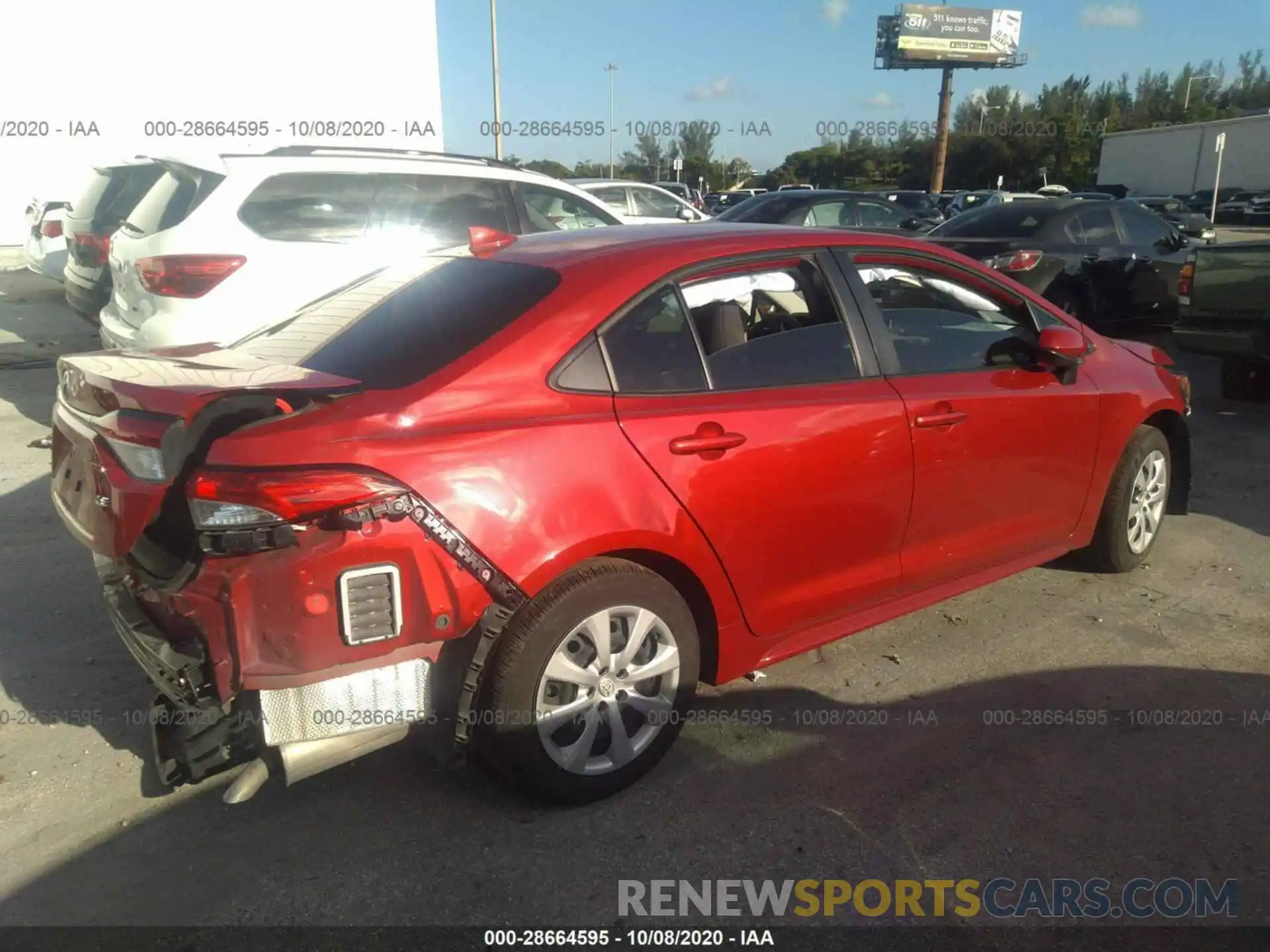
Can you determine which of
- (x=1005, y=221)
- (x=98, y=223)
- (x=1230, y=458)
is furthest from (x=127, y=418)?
(x=1005, y=221)

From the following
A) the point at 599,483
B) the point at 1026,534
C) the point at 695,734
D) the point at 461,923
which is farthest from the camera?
the point at 1026,534

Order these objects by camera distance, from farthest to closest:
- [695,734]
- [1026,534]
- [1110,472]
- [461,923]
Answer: [1110,472]
[1026,534]
[695,734]
[461,923]

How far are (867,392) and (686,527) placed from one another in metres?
0.91

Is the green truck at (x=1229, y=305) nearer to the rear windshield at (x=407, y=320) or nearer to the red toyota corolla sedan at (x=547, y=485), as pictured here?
the red toyota corolla sedan at (x=547, y=485)

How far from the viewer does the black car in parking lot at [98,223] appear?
780 centimetres

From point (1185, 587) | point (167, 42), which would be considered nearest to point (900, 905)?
point (1185, 587)

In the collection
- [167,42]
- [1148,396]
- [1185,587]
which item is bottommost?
[1185,587]

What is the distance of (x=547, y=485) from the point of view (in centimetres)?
265

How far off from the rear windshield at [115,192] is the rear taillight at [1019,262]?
7800mm

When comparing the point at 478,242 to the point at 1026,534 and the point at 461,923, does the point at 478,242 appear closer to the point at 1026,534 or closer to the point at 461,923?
the point at 461,923

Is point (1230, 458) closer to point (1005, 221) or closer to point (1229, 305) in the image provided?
point (1229, 305)

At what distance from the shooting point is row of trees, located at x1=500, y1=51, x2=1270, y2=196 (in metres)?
58.2

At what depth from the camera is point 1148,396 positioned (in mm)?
4473

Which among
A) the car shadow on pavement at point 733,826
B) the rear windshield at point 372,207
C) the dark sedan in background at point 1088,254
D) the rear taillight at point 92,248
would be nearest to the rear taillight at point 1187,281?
the dark sedan in background at point 1088,254
